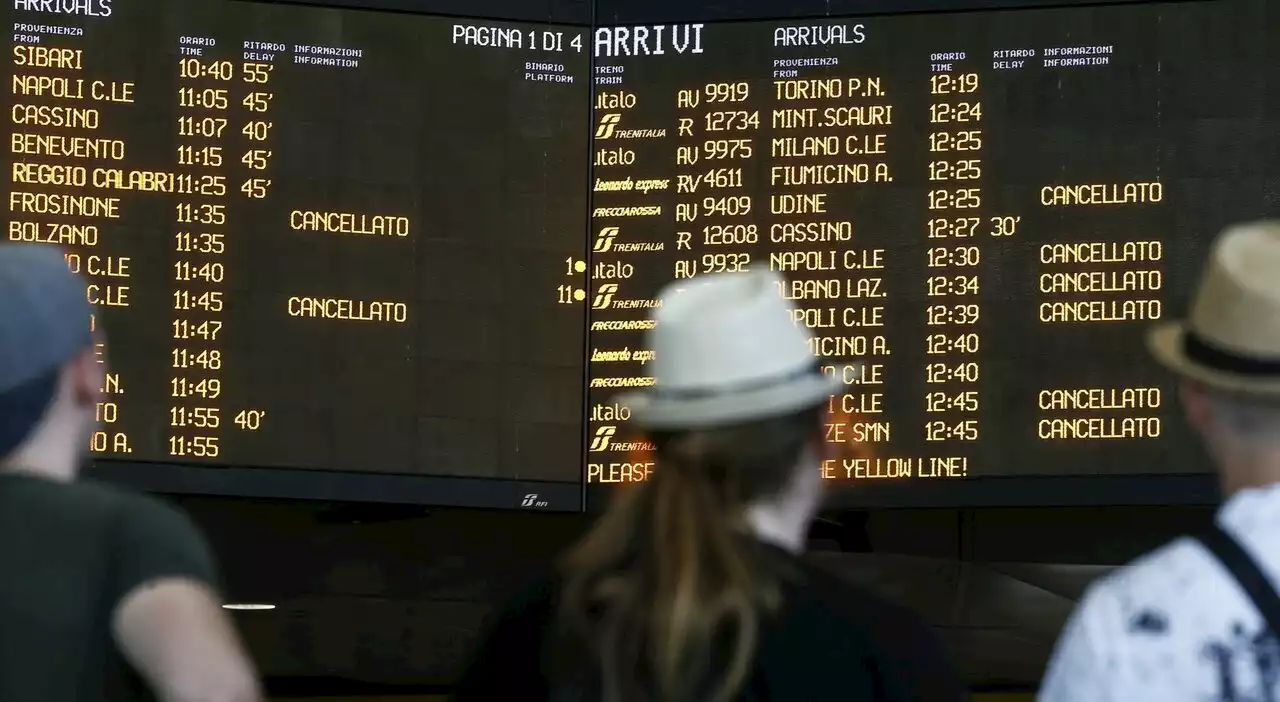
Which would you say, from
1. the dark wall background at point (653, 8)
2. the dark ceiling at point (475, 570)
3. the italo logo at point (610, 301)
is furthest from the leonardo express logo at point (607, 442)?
the dark wall background at point (653, 8)

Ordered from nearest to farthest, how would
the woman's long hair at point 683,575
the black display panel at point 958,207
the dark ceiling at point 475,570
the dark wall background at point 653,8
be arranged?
the woman's long hair at point 683,575 → the black display panel at point 958,207 → the dark wall background at point 653,8 → the dark ceiling at point 475,570

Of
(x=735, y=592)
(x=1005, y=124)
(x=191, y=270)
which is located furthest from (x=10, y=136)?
(x=735, y=592)

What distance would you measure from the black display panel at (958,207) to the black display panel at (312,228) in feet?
0.69

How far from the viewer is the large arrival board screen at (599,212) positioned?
4441 mm

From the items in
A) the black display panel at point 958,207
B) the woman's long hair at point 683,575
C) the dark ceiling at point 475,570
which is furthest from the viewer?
the dark ceiling at point 475,570

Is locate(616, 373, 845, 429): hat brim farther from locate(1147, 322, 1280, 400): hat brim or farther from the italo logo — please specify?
the italo logo

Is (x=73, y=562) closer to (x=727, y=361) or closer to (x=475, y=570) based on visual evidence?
(x=727, y=361)

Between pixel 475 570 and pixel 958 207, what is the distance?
2.09 meters

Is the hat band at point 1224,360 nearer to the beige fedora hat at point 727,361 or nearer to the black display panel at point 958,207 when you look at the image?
the beige fedora hat at point 727,361

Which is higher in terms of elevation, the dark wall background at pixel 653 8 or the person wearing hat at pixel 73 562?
the dark wall background at pixel 653 8

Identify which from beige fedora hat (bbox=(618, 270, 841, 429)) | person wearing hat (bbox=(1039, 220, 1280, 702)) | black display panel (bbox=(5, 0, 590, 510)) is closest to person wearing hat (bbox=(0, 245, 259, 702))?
beige fedora hat (bbox=(618, 270, 841, 429))

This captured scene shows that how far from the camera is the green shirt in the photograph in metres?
1.37

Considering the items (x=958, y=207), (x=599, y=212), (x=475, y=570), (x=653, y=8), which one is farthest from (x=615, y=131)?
(x=475, y=570)

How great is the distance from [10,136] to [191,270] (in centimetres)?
55
